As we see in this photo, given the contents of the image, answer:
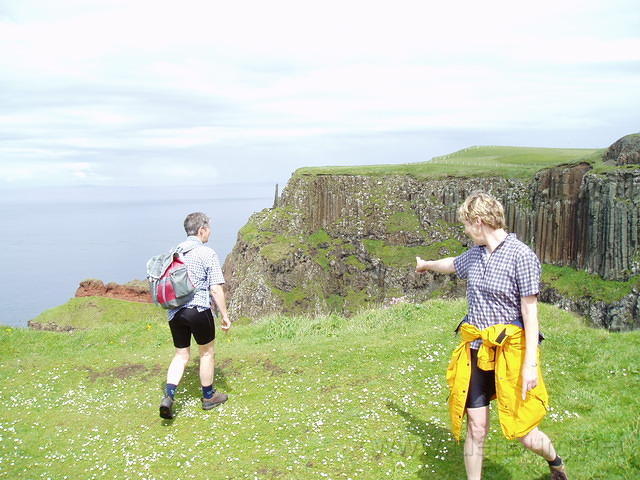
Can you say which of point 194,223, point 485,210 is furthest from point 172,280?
point 485,210

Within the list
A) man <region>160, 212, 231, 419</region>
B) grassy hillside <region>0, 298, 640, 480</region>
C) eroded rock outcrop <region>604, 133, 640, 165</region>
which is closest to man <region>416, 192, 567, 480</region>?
grassy hillside <region>0, 298, 640, 480</region>

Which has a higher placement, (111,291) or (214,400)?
(214,400)

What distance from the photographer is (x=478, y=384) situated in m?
6.41

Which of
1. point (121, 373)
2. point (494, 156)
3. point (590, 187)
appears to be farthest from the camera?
point (494, 156)

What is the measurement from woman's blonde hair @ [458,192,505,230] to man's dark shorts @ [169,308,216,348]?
5681 millimetres

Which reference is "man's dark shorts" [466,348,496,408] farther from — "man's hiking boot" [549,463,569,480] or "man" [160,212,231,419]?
"man" [160,212,231,419]

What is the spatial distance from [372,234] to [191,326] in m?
100

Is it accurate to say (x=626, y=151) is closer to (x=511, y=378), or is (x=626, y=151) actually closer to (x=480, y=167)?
(x=480, y=167)

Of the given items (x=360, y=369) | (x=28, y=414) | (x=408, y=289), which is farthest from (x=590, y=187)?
(x=28, y=414)

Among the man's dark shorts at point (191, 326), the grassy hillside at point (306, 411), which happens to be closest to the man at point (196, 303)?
the man's dark shorts at point (191, 326)

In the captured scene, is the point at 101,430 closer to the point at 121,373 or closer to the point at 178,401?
the point at 178,401

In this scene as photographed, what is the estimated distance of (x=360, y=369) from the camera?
38.7 ft

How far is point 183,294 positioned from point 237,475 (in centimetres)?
326

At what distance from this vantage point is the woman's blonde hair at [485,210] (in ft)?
20.2
